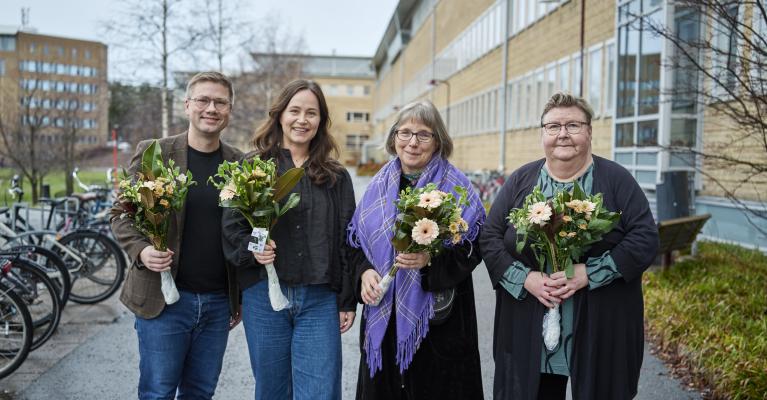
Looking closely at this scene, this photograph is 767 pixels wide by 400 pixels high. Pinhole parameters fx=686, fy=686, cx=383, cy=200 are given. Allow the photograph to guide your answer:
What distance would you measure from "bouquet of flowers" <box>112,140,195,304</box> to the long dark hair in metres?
0.44

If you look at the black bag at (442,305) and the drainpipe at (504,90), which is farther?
the drainpipe at (504,90)

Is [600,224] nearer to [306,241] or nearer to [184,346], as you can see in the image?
[306,241]

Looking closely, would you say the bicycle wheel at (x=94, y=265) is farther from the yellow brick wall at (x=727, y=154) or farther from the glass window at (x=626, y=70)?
the glass window at (x=626, y=70)

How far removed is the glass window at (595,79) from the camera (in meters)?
15.7

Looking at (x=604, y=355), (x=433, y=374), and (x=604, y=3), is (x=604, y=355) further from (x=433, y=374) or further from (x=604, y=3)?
(x=604, y=3)

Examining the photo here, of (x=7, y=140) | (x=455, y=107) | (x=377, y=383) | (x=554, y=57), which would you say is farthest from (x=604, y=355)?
(x=455, y=107)

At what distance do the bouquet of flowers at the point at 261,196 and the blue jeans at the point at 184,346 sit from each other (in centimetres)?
47

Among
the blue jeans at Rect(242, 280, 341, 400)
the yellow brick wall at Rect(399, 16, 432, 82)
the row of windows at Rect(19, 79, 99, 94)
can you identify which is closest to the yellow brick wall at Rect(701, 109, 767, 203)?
the blue jeans at Rect(242, 280, 341, 400)

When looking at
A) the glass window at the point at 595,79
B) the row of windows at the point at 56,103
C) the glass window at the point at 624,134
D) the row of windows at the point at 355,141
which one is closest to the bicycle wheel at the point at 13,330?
the glass window at the point at 624,134

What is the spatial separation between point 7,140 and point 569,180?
1925 centimetres

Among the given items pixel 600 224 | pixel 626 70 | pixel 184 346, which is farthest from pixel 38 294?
pixel 626 70

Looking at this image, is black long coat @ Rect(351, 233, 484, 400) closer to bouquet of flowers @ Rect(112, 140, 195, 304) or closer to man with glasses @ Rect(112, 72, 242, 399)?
man with glasses @ Rect(112, 72, 242, 399)

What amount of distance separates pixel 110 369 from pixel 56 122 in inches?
628

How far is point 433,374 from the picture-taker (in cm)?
344
